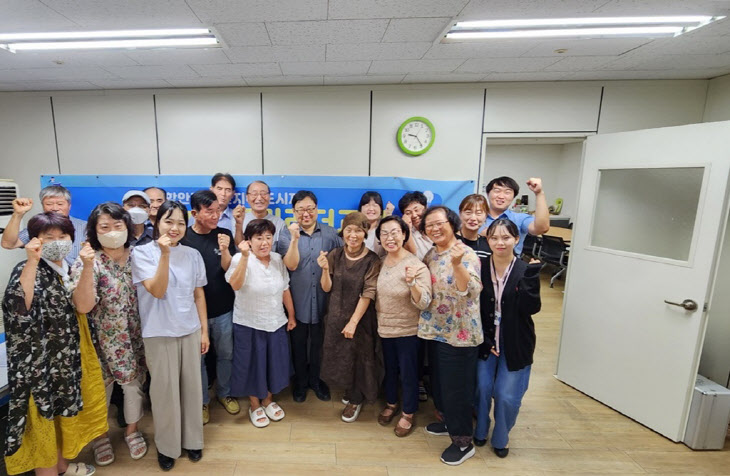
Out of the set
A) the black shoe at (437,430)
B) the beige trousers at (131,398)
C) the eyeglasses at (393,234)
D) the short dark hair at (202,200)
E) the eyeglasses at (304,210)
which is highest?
the short dark hair at (202,200)

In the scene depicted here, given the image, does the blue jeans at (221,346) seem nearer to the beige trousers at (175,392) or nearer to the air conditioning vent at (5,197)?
the beige trousers at (175,392)

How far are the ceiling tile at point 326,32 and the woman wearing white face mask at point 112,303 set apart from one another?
1.54 metres

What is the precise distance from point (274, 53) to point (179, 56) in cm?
77

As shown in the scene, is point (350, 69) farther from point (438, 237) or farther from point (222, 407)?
point (222, 407)

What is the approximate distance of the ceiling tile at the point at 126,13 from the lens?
183 cm

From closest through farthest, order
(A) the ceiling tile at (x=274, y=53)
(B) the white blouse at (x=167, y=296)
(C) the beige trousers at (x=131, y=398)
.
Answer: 1. (B) the white blouse at (x=167, y=296)
2. (C) the beige trousers at (x=131, y=398)
3. (A) the ceiling tile at (x=274, y=53)

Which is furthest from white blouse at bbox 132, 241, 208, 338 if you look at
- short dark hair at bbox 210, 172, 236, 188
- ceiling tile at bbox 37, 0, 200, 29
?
ceiling tile at bbox 37, 0, 200, 29

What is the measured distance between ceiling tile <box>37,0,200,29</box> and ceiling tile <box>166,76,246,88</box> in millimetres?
1021

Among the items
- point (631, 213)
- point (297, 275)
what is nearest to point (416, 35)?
point (297, 275)

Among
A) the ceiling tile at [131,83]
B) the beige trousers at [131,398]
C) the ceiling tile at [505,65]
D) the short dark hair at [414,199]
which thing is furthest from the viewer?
the ceiling tile at [131,83]

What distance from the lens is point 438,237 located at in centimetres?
196

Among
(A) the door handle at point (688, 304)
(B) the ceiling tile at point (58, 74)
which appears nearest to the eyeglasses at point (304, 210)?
(B) the ceiling tile at point (58, 74)

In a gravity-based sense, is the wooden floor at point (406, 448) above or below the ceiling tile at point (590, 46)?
below

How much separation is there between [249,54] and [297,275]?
181 centimetres
